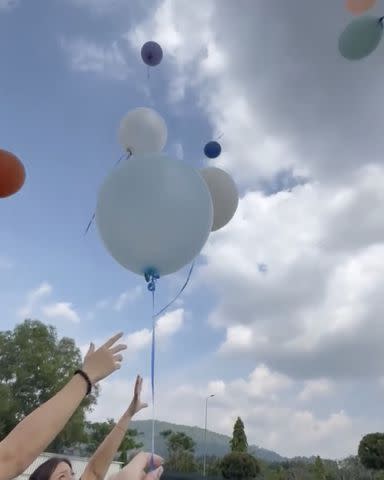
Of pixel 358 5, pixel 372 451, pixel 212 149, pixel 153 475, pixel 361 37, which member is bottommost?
pixel 153 475

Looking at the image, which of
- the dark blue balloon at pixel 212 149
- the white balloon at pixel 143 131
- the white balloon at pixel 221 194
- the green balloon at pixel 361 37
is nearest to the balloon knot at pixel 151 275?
the white balloon at pixel 221 194

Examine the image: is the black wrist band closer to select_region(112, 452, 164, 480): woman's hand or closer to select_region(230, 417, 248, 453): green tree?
select_region(112, 452, 164, 480): woman's hand

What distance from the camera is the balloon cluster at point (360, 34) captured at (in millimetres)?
5105

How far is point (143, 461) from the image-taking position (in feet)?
5.13

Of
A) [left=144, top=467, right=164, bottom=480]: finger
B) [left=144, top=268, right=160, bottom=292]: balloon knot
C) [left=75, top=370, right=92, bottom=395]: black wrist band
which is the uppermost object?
[left=144, top=268, right=160, bottom=292]: balloon knot

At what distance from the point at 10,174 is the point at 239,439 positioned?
37240 mm

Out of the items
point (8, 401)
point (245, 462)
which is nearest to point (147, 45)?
point (8, 401)

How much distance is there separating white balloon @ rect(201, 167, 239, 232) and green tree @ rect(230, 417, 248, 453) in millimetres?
35969

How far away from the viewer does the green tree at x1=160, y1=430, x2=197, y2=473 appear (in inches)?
1618

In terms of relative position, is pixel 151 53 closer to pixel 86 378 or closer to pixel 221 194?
pixel 221 194

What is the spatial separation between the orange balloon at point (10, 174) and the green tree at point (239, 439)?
36701mm

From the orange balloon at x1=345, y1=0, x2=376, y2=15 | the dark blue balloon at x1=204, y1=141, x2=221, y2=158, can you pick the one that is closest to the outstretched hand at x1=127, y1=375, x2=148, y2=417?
the dark blue balloon at x1=204, y1=141, x2=221, y2=158

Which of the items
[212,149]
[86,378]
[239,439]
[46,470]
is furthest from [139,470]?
[239,439]

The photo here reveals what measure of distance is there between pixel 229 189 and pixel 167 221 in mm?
2065
